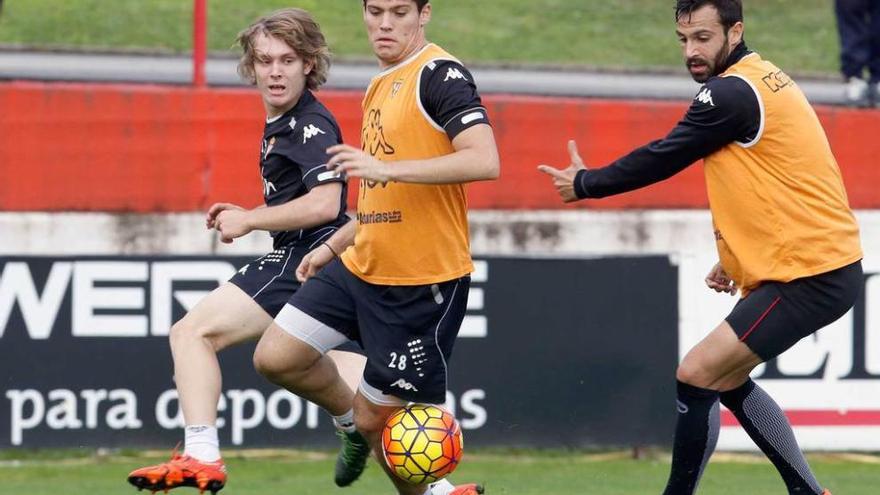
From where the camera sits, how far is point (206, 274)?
8188mm

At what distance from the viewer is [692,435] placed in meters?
5.94

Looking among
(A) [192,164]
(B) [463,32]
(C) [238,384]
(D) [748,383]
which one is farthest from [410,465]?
(B) [463,32]

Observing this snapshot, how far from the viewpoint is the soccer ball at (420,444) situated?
5.89m

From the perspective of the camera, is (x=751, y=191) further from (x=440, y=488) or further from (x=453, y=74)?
(x=440, y=488)

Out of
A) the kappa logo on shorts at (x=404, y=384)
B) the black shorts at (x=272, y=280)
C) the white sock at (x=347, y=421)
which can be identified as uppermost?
the black shorts at (x=272, y=280)

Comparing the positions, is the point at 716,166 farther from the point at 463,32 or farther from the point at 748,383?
the point at 463,32

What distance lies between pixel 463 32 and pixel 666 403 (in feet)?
20.3

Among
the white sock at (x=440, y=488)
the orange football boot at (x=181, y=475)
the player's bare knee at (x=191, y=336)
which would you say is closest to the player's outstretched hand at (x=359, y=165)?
the player's bare knee at (x=191, y=336)

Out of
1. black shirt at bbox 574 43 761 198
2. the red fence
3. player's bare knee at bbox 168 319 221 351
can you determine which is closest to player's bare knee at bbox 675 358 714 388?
black shirt at bbox 574 43 761 198

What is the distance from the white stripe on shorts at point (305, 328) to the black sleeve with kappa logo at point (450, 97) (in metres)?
0.96

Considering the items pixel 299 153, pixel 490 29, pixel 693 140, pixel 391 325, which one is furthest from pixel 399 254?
pixel 490 29

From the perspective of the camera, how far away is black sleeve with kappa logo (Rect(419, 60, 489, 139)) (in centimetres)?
552

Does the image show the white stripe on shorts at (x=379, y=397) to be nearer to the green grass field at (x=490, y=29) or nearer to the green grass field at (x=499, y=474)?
the green grass field at (x=499, y=474)

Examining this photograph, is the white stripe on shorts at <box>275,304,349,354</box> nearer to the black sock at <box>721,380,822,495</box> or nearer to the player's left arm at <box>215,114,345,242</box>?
the player's left arm at <box>215,114,345,242</box>
